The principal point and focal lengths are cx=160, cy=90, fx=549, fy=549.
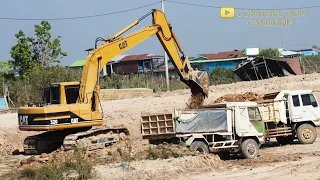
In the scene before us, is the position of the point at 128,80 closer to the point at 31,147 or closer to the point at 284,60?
the point at 284,60

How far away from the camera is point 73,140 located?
62.4ft

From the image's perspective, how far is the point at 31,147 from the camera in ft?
68.9

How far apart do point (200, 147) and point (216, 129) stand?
2.71 ft

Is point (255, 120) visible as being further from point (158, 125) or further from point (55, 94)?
point (55, 94)

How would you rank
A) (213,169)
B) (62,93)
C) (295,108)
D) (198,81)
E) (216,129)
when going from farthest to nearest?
1. (295,108)
2. (198,81)
3. (62,93)
4. (216,129)
5. (213,169)

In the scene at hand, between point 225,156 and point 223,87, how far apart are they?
20.4 metres

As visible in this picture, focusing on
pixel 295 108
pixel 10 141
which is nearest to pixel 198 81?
pixel 295 108

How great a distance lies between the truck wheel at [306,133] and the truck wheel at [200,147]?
6565 mm

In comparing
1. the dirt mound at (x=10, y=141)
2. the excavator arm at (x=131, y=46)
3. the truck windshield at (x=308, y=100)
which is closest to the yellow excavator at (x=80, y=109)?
the excavator arm at (x=131, y=46)

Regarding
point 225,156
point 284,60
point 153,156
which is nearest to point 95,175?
point 153,156

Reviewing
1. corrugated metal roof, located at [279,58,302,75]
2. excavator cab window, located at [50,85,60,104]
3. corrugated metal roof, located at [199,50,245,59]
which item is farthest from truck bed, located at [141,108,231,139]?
corrugated metal roof, located at [199,50,245,59]

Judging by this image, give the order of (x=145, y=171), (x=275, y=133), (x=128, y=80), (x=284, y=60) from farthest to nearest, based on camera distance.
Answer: (x=128, y=80) → (x=284, y=60) → (x=275, y=133) → (x=145, y=171)

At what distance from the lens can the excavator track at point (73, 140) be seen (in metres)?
19.1

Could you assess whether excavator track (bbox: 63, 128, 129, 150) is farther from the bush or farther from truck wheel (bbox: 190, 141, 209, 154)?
the bush
